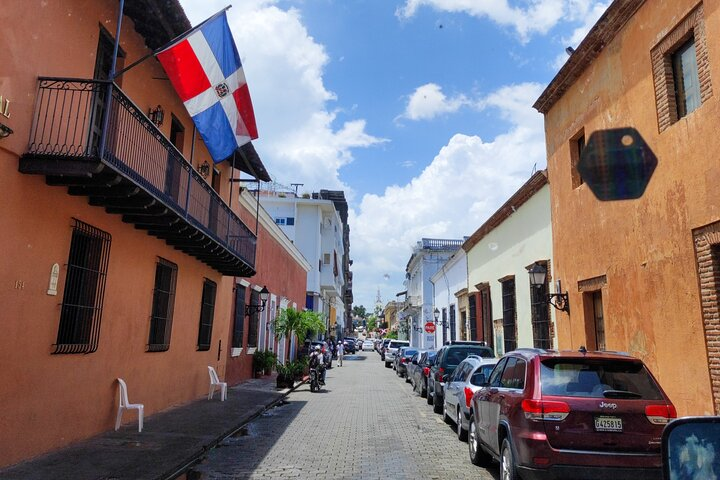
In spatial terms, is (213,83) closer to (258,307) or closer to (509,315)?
(258,307)

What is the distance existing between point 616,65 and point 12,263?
10.8 meters

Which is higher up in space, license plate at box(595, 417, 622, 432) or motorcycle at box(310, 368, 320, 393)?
license plate at box(595, 417, 622, 432)

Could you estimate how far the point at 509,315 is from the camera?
58.4 ft

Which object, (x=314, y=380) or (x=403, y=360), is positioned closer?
(x=314, y=380)

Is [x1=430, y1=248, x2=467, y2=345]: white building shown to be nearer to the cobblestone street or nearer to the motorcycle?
the motorcycle

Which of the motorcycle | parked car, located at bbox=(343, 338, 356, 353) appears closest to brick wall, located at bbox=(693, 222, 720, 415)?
the motorcycle

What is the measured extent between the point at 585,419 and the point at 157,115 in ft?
31.4

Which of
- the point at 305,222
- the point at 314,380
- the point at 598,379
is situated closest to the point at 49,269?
the point at 598,379

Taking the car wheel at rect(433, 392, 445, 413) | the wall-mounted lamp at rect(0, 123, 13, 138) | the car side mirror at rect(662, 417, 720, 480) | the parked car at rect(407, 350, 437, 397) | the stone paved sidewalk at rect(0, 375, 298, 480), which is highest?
the wall-mounted lamp at rect(0, 123, 13, 138)

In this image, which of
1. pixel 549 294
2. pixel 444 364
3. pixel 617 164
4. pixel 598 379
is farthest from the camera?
pixel 444 364

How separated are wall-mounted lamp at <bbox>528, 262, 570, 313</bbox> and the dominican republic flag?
792 centimetres

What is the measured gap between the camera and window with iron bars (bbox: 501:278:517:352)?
56.4 ft

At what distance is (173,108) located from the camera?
1189 cm

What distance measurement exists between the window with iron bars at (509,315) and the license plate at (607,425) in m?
12.1
